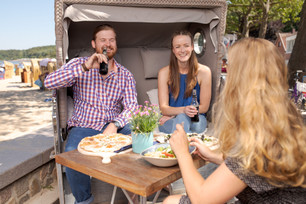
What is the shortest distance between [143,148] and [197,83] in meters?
1.58

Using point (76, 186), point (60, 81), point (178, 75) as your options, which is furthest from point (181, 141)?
point (178, 75)

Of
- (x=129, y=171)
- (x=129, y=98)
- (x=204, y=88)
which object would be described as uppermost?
(x=204, y=88)

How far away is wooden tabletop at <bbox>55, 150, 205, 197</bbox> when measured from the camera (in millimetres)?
1438

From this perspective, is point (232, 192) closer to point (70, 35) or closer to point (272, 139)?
point (272, 139)

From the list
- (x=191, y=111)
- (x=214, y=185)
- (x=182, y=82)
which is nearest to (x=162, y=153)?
(x=214, y=185)

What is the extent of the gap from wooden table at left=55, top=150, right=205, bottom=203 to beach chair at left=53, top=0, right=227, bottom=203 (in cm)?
41

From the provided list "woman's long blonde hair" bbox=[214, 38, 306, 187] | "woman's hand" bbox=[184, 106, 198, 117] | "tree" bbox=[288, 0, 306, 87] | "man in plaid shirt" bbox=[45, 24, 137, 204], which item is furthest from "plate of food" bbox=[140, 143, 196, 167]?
"tree" bbox=[288, 0, 306, 87]

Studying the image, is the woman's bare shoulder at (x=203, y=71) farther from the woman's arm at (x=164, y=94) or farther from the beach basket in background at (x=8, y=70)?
the beach basket in background at (x=8, y=70)

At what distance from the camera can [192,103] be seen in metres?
3.17

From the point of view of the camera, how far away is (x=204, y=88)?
127 inches

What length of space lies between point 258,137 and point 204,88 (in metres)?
2.14

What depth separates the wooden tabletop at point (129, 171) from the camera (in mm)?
1438

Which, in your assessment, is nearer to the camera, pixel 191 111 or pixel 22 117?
pixel 191 111

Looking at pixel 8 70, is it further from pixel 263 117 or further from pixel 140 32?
pixel 263 117
